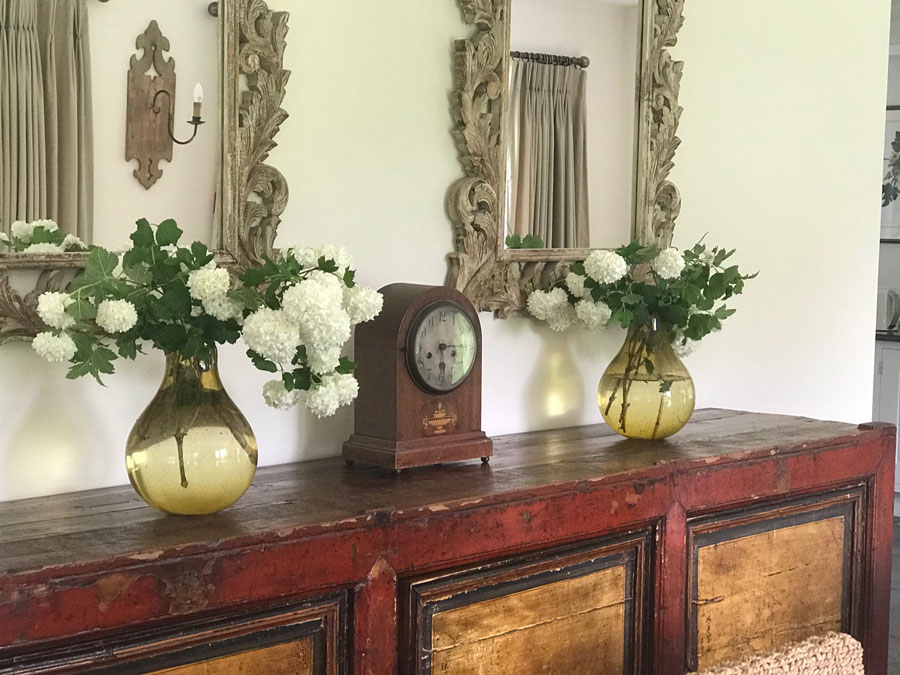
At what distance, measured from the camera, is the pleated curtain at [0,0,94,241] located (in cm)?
164

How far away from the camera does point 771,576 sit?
231cm

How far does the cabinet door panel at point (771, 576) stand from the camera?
2201mm

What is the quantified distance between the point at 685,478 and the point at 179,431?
39.0 inches

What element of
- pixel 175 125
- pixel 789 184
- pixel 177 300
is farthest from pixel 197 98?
pixel 789 184

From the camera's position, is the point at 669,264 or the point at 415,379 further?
the point at 669,264

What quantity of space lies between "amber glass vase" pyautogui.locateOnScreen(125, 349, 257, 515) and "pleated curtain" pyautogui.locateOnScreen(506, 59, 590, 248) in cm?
90

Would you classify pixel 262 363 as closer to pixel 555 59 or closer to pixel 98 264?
pixel 98 264

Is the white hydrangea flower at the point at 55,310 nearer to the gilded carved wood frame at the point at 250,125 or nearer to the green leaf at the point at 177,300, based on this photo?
the green leaf at the point at 177,300

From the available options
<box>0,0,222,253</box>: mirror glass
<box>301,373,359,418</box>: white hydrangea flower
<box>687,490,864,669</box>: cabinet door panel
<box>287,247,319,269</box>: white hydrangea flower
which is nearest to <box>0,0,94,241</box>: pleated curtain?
<box>0,0,222,253</box>: mirror glass

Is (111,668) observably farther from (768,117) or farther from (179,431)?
(768,117)

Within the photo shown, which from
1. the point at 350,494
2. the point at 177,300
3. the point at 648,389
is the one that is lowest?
the point at 350,494

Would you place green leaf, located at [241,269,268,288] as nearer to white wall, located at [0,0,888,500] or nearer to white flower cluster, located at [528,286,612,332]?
white wall, located at [0,0,888,500]

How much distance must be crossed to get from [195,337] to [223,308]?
0.06 metres

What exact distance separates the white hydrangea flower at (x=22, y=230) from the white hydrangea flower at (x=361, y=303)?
1.59 ft
